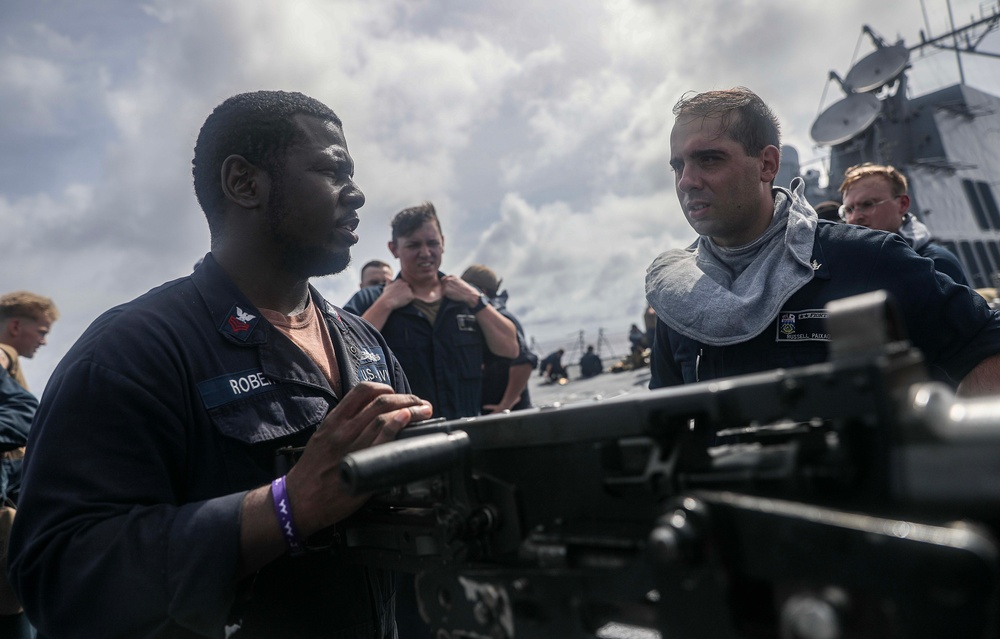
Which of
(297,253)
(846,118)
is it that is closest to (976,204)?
(846,118)

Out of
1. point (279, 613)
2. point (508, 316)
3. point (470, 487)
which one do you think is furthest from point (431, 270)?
point (470, 487)

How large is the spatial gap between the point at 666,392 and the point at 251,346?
1.23 meters

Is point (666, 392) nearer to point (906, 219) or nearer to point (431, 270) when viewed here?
point (431, 270)

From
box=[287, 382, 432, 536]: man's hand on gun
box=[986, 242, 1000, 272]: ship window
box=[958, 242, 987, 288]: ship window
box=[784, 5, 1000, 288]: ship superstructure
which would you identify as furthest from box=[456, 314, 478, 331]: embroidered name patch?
box=[986, 242, 1000, 272]: ship window

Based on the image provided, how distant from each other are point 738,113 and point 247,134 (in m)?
1.81

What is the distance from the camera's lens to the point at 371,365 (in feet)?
7.05

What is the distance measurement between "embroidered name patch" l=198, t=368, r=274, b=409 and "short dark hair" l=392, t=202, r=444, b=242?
302 centimetres

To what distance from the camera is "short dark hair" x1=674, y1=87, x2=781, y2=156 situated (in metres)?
2.54

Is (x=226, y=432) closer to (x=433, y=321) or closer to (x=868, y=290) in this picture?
(x=868, y=290)

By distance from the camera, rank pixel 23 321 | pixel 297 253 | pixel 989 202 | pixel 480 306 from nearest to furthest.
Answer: pixel 297 253, pixel 480 306, pixel 23 321, pixel 989 202

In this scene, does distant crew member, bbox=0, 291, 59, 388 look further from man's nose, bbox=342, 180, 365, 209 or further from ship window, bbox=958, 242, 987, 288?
ship window, bbox=958, 242, 987, 288

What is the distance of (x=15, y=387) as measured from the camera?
14.2 ft

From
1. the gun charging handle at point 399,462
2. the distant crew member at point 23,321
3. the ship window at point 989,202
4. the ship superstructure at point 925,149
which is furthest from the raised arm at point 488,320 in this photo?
the ship window at point 989,202

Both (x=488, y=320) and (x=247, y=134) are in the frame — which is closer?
(x=247, y=134)
